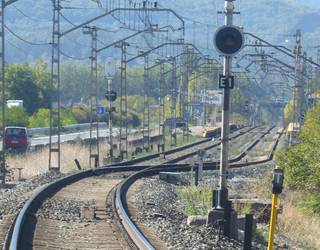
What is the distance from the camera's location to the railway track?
43.7 ft

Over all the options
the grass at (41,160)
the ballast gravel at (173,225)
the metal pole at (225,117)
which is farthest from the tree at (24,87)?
the metal pole at (225,117)

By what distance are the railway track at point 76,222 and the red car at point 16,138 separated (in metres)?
26.8

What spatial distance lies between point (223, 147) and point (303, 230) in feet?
15.8

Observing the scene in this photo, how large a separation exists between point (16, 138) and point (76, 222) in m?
36.4

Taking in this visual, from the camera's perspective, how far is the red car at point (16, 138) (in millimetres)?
51469

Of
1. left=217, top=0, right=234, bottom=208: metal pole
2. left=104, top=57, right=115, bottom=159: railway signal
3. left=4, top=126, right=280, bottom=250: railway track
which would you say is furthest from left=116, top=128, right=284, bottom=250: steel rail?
left=104, top=57, right=115, bottom=159: railway signal

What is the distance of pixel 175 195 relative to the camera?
24766mm

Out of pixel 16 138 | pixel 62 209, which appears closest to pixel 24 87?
pixel 16 138

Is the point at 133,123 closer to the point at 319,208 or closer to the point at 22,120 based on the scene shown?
the point at 22,120

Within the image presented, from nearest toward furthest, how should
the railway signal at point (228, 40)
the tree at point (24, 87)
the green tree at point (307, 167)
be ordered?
1. the railway signal at point (228, 40)
2. the green tree at point (307, 167)
3. the tree at point (24, 87)

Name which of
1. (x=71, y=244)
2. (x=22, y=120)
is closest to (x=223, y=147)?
(x=71, y=244)

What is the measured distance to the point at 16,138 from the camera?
51.7m

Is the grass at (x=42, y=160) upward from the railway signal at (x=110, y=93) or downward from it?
downward

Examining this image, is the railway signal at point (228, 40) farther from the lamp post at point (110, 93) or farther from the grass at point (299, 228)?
the lamp post at point (110, 93)
